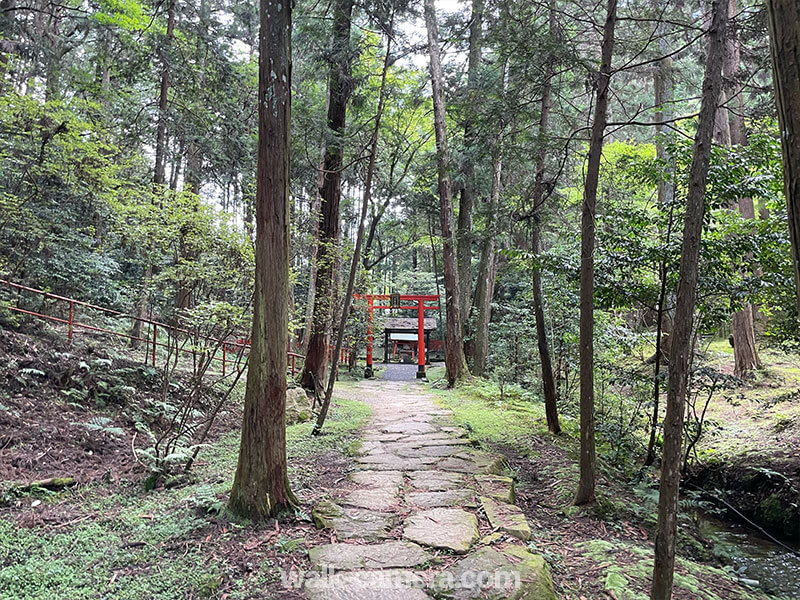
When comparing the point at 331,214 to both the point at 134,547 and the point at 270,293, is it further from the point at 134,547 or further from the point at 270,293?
A: the point at 134,547

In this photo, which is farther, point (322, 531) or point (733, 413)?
point (733, 413)

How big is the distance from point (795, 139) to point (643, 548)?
3.22 metres

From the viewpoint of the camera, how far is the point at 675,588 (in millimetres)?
2805

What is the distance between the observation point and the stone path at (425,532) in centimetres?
238

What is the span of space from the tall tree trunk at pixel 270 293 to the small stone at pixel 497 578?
1.40m

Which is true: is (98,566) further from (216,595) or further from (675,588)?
(675,588)

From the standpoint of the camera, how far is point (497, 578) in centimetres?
244

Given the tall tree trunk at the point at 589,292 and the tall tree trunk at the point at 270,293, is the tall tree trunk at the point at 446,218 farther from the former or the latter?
the tall tree trunk at the point at 270,293

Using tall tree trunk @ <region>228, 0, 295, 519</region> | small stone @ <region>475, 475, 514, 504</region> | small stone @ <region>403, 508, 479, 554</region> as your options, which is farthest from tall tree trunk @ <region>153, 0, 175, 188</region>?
small stone @ <region>403, 508, 479, 554</region>

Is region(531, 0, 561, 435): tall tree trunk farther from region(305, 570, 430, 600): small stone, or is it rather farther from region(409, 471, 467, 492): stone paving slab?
region(305, 570, 430, 600): small stone

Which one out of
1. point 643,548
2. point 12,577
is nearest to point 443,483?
point 643,548

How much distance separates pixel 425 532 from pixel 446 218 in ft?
28.2

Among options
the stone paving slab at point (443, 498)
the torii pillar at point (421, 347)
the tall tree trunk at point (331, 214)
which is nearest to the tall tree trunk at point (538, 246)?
the stone paving slab at point (443, 498)

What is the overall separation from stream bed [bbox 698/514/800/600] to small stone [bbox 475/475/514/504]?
183 cm
